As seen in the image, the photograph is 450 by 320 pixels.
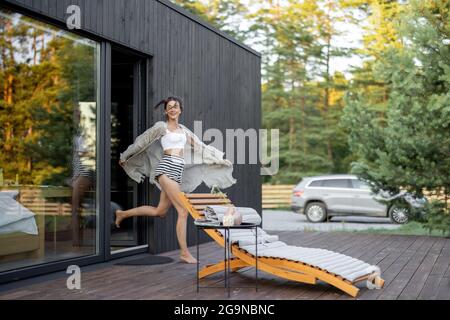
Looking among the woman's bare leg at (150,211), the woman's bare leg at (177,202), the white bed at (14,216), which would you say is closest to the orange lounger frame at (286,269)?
the woman's bare leg at (177,202)

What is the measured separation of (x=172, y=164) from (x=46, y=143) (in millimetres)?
1370

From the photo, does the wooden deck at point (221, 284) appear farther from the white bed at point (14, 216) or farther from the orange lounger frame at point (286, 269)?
the white bed at point (14, 216)

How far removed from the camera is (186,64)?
27.7ft

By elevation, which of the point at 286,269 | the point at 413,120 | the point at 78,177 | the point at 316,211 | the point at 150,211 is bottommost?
the point at 316,211

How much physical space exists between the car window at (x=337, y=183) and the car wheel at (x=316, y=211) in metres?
0.51

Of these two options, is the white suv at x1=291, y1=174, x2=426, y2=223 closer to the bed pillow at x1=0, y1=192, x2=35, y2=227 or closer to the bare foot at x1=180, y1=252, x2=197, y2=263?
the bare foot at x1=180, y1=252, x2=197, y2=263

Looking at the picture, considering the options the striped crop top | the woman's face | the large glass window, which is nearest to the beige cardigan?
the striped crop top

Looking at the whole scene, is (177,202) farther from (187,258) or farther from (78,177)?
(78,177)

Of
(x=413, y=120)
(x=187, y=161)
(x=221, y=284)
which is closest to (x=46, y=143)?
(x=187, y=161)

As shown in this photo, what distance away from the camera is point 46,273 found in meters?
5.69

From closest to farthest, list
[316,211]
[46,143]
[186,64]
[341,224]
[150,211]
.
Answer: [46,143] → [150,211] → [186,64] → [341,224] → [316,211]


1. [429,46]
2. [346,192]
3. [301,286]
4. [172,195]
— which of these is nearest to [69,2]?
[172,195]

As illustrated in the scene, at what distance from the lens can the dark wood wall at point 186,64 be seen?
6645 mm
